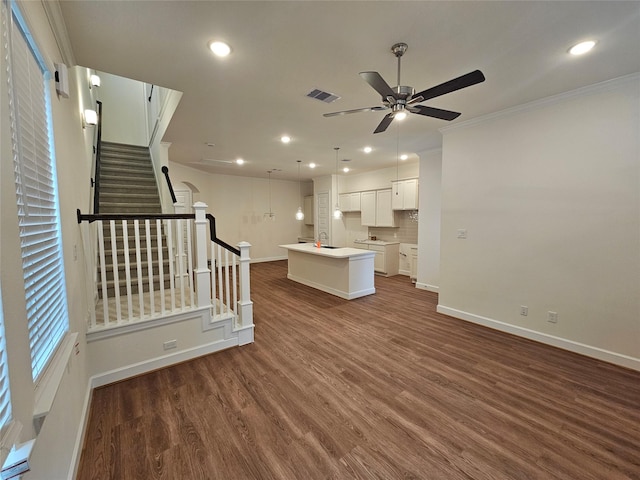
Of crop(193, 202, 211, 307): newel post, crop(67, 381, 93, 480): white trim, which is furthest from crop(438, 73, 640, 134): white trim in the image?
crop(67, 381, 93, 480): white trim

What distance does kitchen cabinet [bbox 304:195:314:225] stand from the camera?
9500mm

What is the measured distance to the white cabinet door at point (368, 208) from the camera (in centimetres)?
731

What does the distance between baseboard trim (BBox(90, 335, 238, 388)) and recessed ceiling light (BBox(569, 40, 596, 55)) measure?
420 centimetres

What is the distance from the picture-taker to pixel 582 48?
2.19m

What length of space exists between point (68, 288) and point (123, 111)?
6.32m

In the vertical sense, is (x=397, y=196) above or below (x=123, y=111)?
below

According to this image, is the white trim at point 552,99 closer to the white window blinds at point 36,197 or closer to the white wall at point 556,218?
the white wall at point 556,218

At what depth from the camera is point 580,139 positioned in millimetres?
2910

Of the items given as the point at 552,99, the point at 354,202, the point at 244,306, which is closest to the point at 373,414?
the point at 244,306

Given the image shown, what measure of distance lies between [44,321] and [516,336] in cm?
444

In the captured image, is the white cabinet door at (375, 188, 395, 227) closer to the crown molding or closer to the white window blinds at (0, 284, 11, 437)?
the crown molding

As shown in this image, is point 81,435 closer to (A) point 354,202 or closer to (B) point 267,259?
(A) point 354,202

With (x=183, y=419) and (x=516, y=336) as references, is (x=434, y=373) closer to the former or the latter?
(x=516, y=336)

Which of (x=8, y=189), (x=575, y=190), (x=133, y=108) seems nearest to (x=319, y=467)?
(x=8, y=189)
